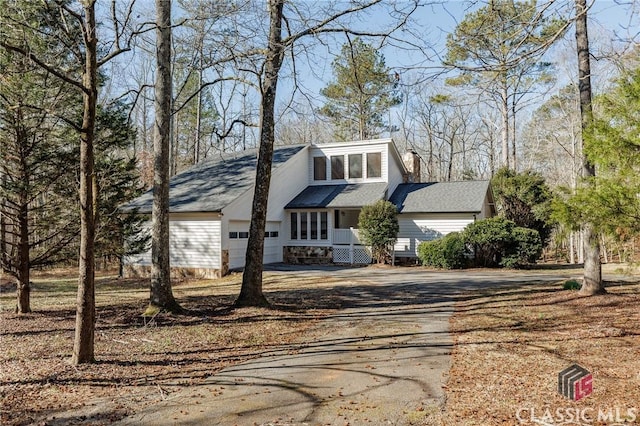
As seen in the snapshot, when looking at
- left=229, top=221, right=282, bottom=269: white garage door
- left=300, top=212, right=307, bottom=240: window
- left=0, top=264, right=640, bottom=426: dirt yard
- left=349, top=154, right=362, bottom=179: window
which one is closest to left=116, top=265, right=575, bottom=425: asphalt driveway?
left=0, top=264, right=640, bottom=426: dirt yard

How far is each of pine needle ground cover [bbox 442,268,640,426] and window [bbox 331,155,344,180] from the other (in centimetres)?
1458

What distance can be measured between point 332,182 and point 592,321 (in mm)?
16874

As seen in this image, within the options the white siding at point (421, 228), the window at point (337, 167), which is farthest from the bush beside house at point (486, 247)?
the window at point (337, 167)

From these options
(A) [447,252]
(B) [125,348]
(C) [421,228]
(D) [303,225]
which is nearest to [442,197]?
(C) [421,228]

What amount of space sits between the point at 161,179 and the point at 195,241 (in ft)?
31.8

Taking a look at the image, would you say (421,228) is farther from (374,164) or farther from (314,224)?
(314,224)

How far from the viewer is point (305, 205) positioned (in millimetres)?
21250

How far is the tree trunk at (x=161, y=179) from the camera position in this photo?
858 cm

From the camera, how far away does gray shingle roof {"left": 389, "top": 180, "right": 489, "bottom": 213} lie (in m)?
20.2

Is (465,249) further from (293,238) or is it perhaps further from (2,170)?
(2,170)

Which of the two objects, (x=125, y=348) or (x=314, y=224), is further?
(x=314, y=224)

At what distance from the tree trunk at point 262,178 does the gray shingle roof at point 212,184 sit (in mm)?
8021

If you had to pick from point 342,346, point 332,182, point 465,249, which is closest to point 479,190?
point 465,249

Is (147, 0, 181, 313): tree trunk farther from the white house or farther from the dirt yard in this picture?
the white house
